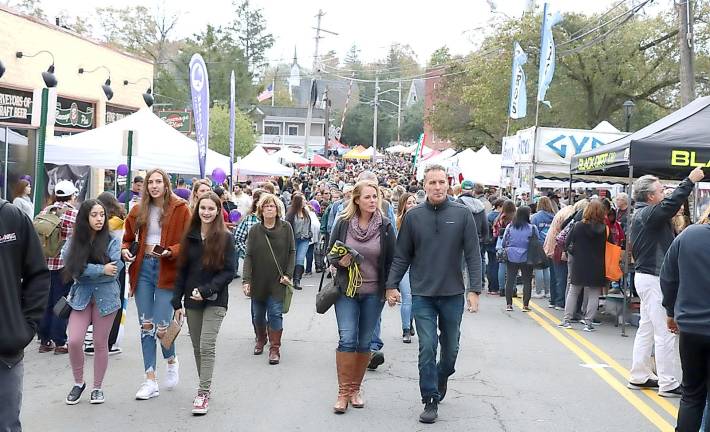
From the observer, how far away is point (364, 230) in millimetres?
6969

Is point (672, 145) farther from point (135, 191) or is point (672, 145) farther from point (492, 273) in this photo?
point (135, 191)

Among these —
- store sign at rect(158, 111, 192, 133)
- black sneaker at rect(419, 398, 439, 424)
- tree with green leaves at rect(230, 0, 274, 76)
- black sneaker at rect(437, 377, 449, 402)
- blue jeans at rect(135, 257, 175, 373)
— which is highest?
tree with green leaves at rect(230, 0, 274, 76)

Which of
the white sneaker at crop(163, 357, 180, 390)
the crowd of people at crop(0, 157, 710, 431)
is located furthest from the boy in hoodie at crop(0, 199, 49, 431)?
the white sneaker at crop(163, 357, 180, 390)

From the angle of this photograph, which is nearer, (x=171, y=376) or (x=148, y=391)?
(x=148, y=391)

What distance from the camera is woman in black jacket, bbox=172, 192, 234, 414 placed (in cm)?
671

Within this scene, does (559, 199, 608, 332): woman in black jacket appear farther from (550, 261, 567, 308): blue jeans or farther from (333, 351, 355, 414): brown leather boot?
(333, 351, 355, 414): brown leather boot

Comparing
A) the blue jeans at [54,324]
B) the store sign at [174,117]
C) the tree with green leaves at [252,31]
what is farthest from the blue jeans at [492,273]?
the tree with green leaves at [252,31]

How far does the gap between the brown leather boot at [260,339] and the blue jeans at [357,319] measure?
232cm

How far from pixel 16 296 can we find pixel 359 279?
3222 mm

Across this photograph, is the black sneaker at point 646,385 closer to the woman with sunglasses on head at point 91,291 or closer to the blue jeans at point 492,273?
the woman with sunglasses on head at point 91,291

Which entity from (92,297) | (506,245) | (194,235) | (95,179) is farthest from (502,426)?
(95,179)

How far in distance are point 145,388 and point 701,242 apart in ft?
14.5

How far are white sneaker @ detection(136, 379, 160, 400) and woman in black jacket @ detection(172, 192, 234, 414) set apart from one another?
1.74 ft

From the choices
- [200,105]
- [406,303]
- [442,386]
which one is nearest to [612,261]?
[406,303]
